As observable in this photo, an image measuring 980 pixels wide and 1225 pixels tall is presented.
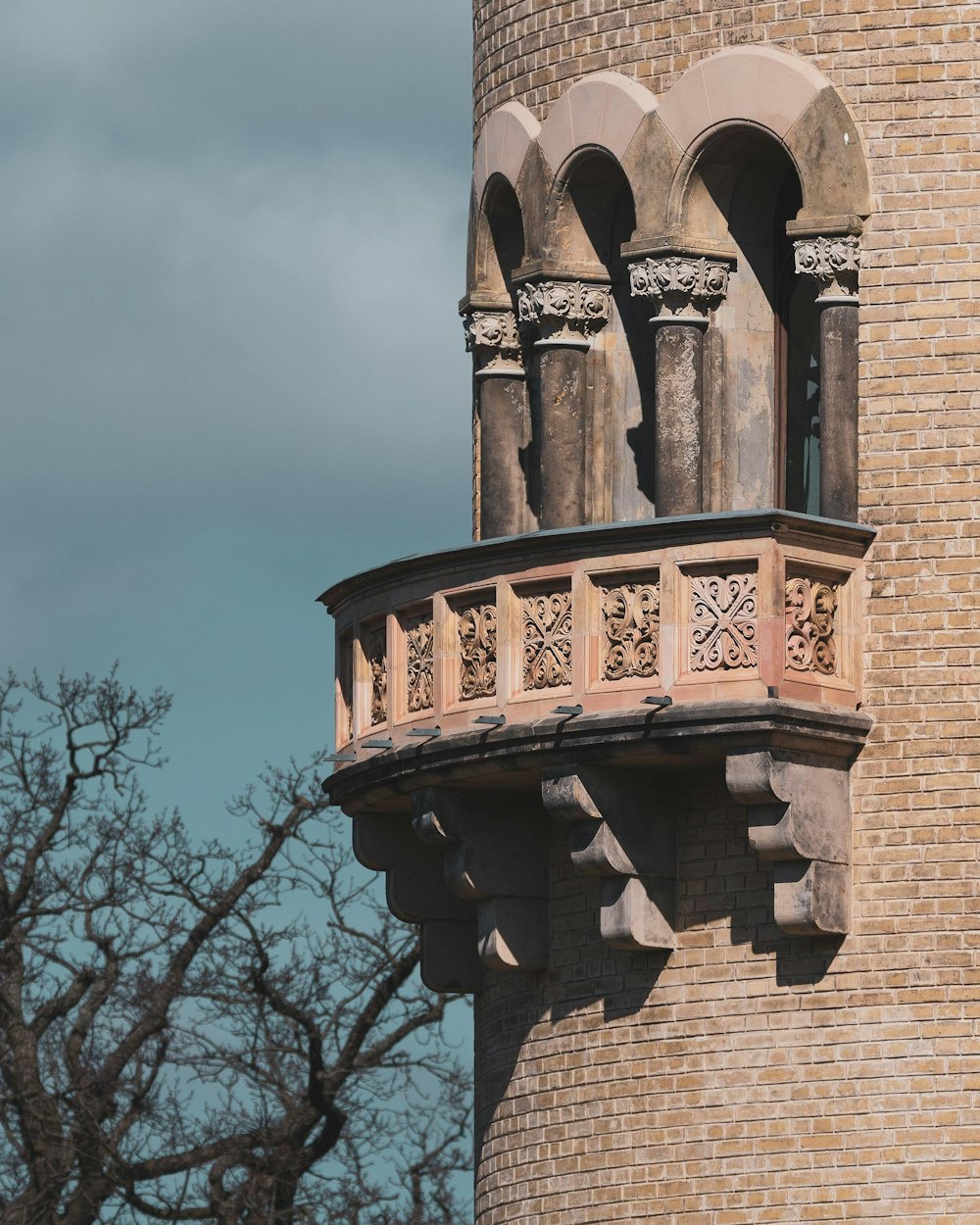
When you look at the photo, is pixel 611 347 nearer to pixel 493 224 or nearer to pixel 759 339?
pixel 759 339

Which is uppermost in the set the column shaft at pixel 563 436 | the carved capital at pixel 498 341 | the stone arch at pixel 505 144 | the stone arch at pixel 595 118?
the stone arch at pixel 505 144

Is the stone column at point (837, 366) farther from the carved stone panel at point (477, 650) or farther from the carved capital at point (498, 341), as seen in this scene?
the carved capital at point (498, 341)

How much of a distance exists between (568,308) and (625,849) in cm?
368

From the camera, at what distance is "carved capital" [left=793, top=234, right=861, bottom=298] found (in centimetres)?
2180

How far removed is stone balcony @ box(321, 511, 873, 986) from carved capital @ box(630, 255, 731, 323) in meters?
1.95

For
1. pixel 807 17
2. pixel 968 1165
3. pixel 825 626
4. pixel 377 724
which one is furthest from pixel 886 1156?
pixel 807 17

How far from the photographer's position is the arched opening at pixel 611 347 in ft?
76.3

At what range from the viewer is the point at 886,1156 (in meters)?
20.7

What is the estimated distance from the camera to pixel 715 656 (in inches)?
819

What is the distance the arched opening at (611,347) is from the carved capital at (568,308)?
82 mm

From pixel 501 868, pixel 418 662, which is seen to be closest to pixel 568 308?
pixel 418 662

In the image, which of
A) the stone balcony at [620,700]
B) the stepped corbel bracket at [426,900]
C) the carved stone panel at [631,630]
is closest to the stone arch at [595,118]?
the stone balcony at [620,700]

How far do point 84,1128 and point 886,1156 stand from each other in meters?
19.9

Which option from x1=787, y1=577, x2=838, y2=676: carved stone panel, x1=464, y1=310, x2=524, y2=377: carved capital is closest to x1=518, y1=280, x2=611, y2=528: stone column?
x1=464, y1=310, x2=524, y2=377: carved capital
